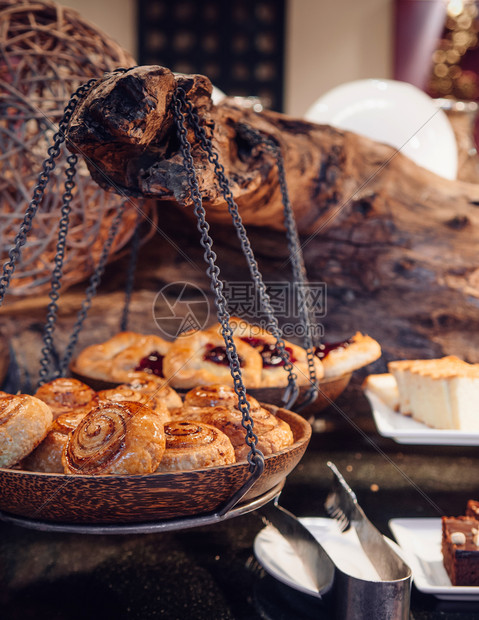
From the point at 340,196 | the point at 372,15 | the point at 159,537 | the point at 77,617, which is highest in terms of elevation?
the point at 372,15

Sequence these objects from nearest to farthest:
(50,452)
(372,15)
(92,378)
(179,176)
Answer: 1. (50,452)
2. (179,176)
3. (92,378)
4. (372,15)

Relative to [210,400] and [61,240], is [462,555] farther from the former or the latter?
[61,240]

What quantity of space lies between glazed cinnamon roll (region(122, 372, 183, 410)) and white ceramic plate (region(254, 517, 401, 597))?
0.46 metres

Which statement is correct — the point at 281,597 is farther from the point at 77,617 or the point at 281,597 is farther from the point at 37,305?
the point at 37,305

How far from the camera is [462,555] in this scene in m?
1.36

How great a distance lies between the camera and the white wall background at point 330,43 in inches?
183

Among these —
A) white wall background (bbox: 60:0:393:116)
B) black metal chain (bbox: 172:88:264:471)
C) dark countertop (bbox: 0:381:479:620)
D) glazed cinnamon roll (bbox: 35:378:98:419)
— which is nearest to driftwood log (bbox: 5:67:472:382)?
dark countertop (bbox: 0:381:479:620)

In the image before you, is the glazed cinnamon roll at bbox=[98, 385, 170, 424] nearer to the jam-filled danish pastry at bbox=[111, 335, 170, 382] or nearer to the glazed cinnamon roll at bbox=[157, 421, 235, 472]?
the glazed cinnamon roll at bbox=[157, 421, 235, 472]

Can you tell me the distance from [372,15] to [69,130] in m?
4.34

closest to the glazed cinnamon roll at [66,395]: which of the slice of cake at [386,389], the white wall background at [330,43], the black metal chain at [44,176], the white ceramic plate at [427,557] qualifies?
the black metal chain at [44,176]

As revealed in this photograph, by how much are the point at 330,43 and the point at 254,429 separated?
4347 millimetres

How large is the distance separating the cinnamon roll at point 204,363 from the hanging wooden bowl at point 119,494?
73cm

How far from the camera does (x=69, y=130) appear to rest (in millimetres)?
1126

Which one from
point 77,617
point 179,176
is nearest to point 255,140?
point 179,176
